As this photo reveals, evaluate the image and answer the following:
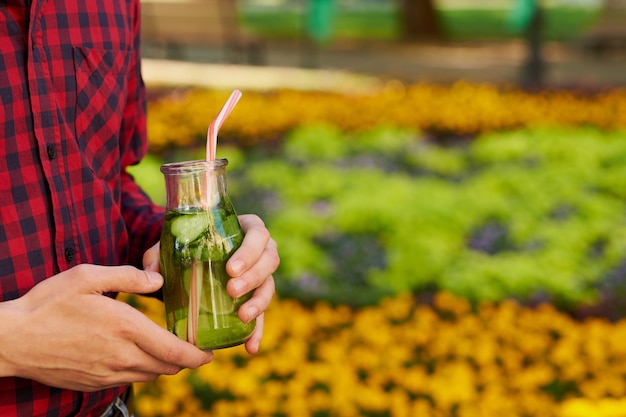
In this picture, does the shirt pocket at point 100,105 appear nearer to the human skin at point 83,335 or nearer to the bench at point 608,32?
the human skin at point 83,335

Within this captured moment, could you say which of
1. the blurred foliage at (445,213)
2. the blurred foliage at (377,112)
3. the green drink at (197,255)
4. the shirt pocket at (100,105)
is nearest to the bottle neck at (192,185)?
the green drink at (197,255)

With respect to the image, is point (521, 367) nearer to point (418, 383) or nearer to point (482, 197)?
point (418, 383)

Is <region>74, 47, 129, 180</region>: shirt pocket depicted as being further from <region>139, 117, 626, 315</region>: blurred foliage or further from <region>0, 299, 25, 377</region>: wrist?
<region>139, 117, 626, 315</region>: blurred foliage

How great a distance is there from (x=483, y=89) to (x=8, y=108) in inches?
326

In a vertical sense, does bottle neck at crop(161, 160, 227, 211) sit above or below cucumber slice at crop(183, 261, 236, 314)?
above

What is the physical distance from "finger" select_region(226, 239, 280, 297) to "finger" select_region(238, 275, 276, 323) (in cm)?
2

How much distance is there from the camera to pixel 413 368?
353 centimetres

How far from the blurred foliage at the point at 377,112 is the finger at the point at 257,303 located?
6.05 metres

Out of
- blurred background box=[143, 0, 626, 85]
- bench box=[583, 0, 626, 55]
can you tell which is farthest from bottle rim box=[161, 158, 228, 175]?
bench box=[583, 0, 626, 55]

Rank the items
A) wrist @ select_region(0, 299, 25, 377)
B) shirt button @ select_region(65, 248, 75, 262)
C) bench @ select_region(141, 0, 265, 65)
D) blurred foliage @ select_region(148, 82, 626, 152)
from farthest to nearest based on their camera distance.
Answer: bench @ select_region(141, 0, 265, 65) < blurred foliage @ select_region(148, 82, 626, 152) < shirt button @ select_region(65, 248, 75, 262) < wrist @ select_region(0, 299, 25, 377)

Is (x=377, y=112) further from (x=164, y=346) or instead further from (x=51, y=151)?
(x=164, y=346)

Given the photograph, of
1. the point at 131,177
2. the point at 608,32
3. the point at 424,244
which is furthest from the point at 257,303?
the point at 608,32

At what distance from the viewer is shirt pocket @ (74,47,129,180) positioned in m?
1.46

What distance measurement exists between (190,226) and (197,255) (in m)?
0.04
